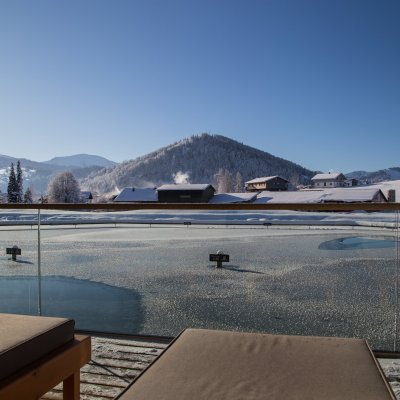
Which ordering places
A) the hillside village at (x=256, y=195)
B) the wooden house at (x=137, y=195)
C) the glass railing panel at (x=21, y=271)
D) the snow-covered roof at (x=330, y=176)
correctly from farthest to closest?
the snow-covered roof at (x=330, y=176) < the wooden house at (x=137, y=195) < the hillside village at (x=256, y=195) < the glass railing panel at (x=21, y=271)

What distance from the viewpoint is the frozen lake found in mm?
3223

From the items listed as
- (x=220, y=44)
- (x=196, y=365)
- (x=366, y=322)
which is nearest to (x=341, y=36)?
(x=220, y=44)

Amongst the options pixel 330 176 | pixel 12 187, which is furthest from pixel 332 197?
pixel 330 176

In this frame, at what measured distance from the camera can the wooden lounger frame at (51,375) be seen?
3.87ft

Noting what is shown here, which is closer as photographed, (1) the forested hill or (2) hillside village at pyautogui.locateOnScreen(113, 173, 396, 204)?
(2) hillside village at pyautogui.locateOnScreen(113, 173, 396, 204)

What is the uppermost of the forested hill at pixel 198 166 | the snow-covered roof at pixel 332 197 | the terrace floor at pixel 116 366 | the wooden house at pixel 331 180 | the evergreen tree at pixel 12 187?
the forested hill at pixel 198 166

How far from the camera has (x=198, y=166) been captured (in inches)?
4200

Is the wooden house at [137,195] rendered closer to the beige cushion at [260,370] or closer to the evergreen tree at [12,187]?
the evergreen tree at [12,187]

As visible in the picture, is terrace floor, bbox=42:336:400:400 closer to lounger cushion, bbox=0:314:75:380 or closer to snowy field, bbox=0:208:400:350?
snowy field, bbox=0:208:400:350

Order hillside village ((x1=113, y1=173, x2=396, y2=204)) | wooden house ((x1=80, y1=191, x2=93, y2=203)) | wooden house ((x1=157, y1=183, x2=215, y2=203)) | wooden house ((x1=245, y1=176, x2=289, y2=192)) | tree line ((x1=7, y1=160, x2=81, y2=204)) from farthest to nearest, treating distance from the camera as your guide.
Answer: wooden house ((x1=245, y1=176, x2=289, y2=192))
wooden house ((x1=80, y1=191, x2=93, y2=203))
wooden house ((x1=157, y1=183, x2=215, y2=203))
tree line ((x1=7, y1=160, x2=81, y2=204))
hillside village ((x1=113, y1=173, x2=396, y2=204))

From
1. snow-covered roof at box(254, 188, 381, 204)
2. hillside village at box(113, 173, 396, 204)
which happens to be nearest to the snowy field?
hillside village at box(113, 173, 396, 204)

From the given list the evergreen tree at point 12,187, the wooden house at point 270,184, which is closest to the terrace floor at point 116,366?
the evergreen tree at point 12,187

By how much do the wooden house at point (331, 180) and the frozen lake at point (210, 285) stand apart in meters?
74.8

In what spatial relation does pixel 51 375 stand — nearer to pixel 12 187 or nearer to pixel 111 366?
pixel 111 366
